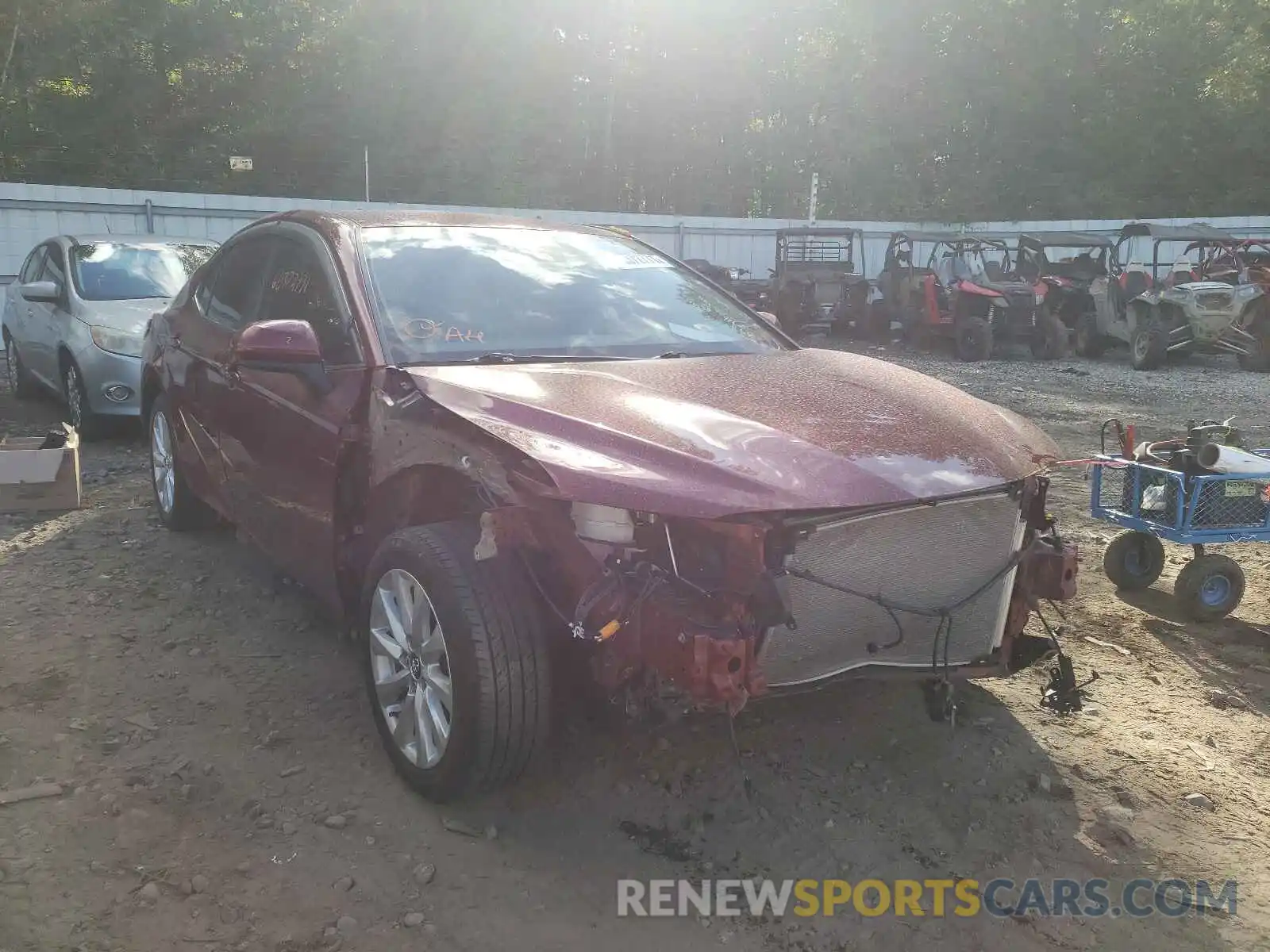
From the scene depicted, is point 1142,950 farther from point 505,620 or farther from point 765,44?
point 765,44

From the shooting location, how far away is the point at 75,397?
7.60 meters

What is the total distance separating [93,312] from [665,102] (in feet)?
77.9

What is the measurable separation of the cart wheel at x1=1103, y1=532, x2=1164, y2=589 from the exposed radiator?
7.01ft

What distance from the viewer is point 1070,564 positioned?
291 centimetres

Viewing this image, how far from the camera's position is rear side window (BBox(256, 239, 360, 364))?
331cm

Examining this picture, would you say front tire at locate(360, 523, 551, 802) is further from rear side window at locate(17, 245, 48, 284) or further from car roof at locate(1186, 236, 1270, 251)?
car roof at locate(1186, 236, 1270, 251)

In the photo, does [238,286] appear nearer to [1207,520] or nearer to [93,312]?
[93,312]

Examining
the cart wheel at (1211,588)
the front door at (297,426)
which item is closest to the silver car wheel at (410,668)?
the front door at (297,426)

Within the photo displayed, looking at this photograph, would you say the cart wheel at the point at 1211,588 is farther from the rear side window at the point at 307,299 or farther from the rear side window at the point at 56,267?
the rear side window at the point at 56,267

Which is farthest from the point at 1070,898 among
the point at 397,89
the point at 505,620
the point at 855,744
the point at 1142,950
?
the point at 397,89

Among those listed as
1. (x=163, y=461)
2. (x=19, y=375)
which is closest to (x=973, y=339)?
(x=19, y=375)

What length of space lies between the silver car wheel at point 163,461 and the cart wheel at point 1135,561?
15.0 feet

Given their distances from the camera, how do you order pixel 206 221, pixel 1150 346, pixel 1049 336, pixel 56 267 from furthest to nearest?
1. pixel 206 221
2. pixel 1049 336
3. pixel 1150 346
4. pixel 56 267

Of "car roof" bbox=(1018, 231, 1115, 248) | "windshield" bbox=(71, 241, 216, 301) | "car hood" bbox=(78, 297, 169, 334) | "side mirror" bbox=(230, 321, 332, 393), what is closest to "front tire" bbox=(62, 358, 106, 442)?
"car hood" bbox=(78, 297, 169, 334)
